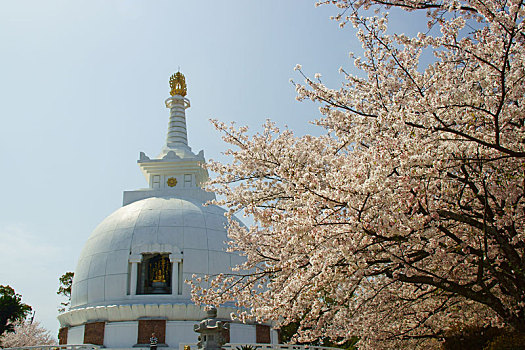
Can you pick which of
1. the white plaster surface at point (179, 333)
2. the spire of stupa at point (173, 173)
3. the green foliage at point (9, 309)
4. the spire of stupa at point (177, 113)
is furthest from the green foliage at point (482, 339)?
the green foliage at point (9, 309)

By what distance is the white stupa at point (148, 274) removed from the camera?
2434cm

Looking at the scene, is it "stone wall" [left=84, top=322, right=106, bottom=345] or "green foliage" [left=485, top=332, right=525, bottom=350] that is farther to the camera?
"stone wall" [left=84, top=322, right=106, bottom=345]

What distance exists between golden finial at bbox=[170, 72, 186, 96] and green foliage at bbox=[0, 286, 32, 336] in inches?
946

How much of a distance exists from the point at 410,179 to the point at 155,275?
2248 centimetres

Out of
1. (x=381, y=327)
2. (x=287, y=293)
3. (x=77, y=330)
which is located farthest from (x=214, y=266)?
(x=287, y=293)

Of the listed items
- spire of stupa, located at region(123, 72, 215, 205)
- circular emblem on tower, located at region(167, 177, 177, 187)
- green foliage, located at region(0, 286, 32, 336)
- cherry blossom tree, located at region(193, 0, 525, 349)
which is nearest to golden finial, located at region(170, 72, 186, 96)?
spire of stupa, located at region(123, 72, 215, 205)

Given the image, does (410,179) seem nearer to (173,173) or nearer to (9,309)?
(173,173)

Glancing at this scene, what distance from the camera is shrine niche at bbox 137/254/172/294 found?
26484 millimetres

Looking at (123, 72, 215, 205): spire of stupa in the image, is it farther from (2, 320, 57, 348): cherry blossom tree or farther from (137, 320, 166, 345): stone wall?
(2, 320, 57, 348): cherry blossom tree

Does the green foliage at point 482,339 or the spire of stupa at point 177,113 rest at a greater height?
the spire of stupa at point 177,113

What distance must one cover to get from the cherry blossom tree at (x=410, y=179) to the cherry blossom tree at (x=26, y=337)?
3915cm

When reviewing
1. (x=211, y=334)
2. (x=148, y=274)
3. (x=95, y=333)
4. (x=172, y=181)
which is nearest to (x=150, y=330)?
(x=95, y=333)

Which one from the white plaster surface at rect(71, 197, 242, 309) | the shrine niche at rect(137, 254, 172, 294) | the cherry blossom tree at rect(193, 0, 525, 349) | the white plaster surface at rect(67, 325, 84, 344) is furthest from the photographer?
the shrine niche at rect(137, 254, 172, 294)

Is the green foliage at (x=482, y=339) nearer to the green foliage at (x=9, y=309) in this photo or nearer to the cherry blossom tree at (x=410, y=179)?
the cherry blossom tree at (x=410, y=179)
